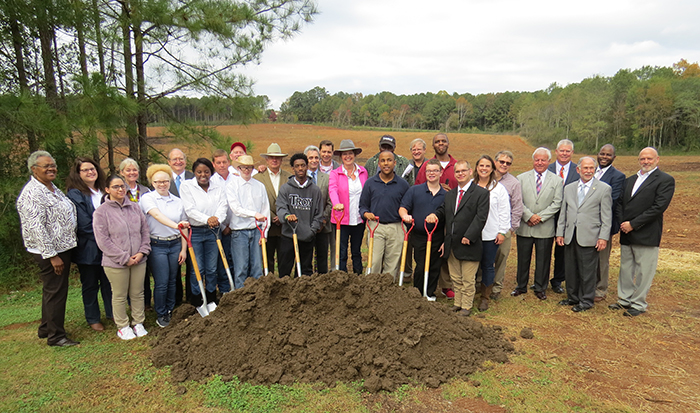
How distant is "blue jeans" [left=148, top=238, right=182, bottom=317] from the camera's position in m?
4.58

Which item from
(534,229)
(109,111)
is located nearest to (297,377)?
(534,229)

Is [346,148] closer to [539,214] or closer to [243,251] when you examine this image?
[243,251]

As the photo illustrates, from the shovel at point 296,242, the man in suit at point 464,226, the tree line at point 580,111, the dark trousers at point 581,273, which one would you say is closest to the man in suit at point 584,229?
the dark trousers at point 581,273

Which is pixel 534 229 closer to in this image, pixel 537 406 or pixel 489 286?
pixel 489 286

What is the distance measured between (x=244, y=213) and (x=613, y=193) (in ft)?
17.4

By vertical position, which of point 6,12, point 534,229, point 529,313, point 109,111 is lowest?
point 529,313

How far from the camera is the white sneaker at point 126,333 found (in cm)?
445

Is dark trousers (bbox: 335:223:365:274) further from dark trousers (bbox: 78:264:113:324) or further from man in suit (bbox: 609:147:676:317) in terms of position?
man in suit (bbox: 609:147:676:317)

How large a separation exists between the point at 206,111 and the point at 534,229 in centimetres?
601

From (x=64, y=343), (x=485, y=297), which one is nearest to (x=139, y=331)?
(x=64, y=343)

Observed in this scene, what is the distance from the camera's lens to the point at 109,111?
5.41m

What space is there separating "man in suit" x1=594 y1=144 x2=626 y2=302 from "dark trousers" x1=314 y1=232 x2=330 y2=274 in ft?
13.3

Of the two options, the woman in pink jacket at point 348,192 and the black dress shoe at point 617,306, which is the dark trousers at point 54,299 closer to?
the woman in pink jacket at point 348,192

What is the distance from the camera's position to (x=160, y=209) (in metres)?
4.56
